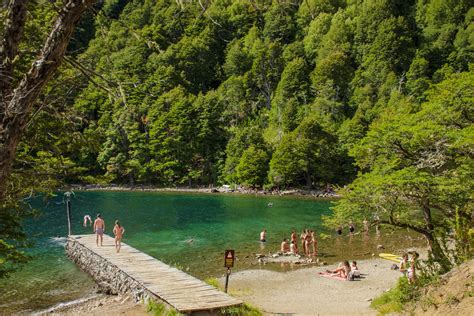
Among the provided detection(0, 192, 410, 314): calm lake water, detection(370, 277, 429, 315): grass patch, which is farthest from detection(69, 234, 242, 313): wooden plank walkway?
detection(370, 277, 429, 315): grass patch

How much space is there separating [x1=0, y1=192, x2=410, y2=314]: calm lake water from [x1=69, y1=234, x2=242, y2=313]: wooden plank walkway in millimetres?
2199

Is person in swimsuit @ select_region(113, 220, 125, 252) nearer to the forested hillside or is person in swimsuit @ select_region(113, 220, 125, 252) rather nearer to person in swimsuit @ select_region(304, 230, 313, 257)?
person in swimsuit @ select_region(304, 230, 313, 257)

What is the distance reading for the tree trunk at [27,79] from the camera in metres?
3.28

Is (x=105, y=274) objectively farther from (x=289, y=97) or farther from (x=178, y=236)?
(x=289, y=97)

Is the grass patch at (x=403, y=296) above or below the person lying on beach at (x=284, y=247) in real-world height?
above

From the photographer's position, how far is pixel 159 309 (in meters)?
12.6

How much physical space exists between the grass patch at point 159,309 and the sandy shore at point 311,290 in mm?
3785

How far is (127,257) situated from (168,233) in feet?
43.8

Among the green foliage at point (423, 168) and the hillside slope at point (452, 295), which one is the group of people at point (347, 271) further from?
the hillside slope at point (452, 295)

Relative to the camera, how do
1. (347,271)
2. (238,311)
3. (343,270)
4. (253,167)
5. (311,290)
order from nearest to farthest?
(238,311)
(311,290)
(347,271)
(343,270)
(253,167)

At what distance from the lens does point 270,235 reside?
3172 centimetres

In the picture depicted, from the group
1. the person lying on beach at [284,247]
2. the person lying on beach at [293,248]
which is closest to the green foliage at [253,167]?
the person lying on beach at [284,247]

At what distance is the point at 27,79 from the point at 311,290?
1660cm

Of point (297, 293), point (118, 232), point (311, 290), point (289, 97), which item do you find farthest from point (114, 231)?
point (289, 97)
